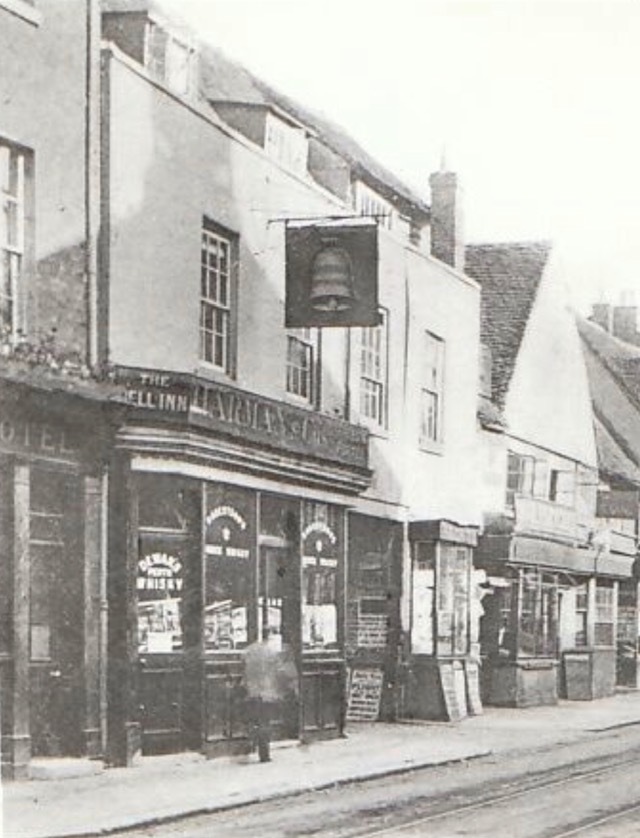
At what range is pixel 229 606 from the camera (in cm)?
1410

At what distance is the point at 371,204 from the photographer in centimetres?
2008

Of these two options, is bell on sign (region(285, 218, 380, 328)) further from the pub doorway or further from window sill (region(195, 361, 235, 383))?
the pub doorway

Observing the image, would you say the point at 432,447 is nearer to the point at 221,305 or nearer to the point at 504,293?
the point at 504,293

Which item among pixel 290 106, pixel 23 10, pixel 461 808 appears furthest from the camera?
pixel 290 106

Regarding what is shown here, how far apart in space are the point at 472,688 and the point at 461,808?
32.4ft

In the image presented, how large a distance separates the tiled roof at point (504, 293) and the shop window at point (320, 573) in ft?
28.3

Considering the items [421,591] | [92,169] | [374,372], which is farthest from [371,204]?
[92,169]

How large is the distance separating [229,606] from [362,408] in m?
5.04

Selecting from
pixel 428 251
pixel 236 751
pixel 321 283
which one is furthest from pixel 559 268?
pixel 236 751

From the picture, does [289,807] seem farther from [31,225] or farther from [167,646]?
[31,225]

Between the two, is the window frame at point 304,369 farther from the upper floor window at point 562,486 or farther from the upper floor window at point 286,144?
the upper floor window at point 562,486

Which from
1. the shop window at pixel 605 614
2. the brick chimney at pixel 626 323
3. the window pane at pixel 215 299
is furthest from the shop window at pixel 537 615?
the brick chimney at pixel 626 323

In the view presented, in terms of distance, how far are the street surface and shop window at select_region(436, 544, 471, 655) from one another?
5.10 m

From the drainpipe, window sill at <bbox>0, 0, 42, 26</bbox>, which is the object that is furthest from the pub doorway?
window sill at <bbox>0, 0, 42, 26</bbox>
